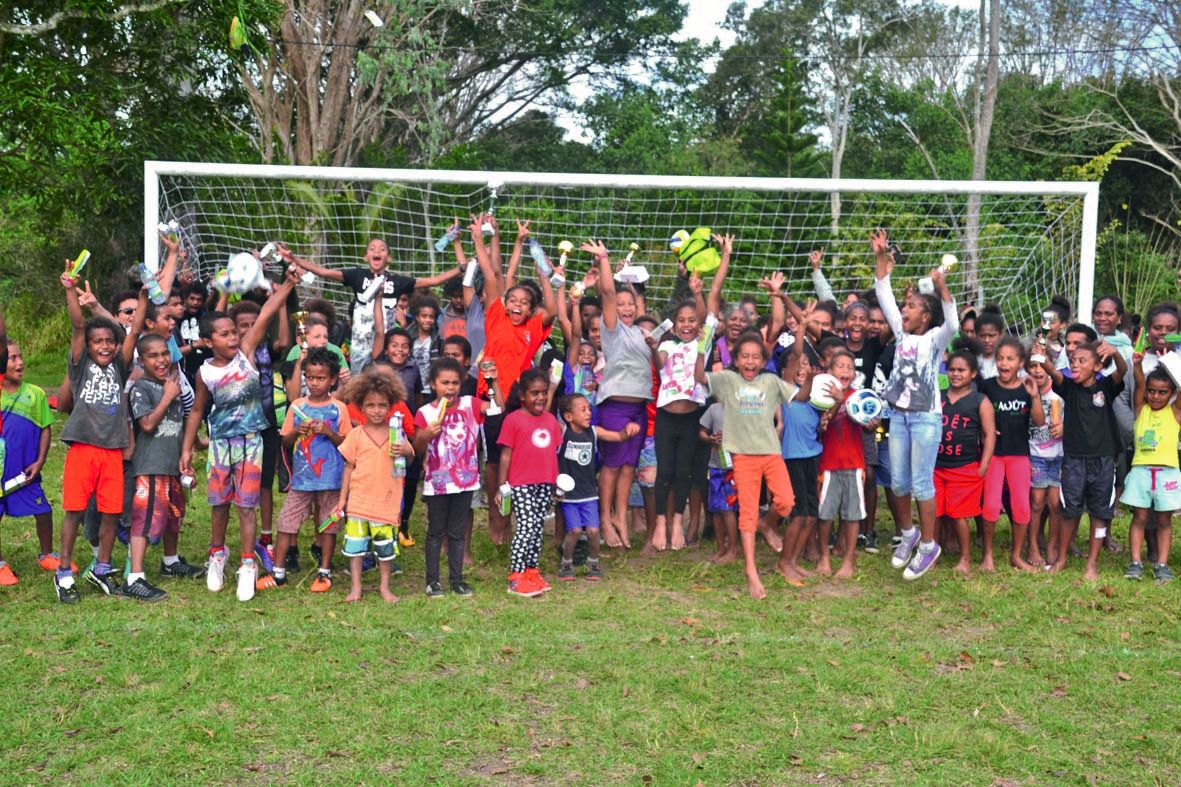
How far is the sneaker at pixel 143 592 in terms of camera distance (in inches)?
257

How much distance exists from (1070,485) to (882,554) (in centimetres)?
128

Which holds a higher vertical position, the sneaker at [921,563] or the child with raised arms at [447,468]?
the child with raised arms at [447,468]

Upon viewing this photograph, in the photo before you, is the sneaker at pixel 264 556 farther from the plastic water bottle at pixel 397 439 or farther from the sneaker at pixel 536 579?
the sneaker at pixel 536 579

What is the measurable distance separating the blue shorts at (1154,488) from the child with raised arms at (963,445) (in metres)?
0.86

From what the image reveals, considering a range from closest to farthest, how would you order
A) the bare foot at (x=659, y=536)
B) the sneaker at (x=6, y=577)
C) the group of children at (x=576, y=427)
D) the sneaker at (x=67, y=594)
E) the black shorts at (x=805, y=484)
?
1. the sneaker at (x=67, y=594)
2. the group of children at (x=576, y=427)
3. the sneaker at (x=6, y=577)
4. the black shorts at (x=805, y=484)
5. the bare foot at (x=659, y=536)

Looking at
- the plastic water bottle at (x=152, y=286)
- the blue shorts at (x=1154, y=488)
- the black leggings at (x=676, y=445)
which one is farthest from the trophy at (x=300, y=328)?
the blue shorts at (x=1154, y=488)

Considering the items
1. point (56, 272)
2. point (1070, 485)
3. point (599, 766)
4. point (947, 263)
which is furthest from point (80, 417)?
point (56, 272)

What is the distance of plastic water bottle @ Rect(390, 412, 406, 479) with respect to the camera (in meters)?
6.55

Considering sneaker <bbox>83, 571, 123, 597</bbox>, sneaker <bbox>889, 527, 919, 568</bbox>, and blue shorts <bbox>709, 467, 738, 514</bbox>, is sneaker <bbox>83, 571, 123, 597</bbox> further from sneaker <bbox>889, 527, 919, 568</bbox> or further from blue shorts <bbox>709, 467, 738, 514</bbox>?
sneaker <bbox>889, 527, 919, 568</bbox>

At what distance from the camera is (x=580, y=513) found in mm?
7199

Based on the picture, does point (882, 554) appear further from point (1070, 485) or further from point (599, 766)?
point (599, 766)

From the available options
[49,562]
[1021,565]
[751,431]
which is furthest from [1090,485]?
[49,562]

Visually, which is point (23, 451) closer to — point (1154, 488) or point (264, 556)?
point (264, 556)

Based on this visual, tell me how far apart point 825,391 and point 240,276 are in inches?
154
